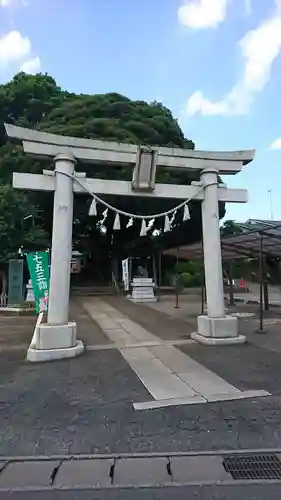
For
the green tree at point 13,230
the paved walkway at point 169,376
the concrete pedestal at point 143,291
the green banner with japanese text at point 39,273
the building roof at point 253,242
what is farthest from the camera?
the concrete pedestal at point 143,291

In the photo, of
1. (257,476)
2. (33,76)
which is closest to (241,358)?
(257,476)

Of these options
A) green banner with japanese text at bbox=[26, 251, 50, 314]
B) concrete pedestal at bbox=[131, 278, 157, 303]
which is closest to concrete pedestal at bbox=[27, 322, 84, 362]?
green banner with japanese text at bbox=[26, 251, 50, 314]

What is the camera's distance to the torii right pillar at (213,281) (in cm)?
737

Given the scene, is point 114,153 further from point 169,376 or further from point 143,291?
point 143,291

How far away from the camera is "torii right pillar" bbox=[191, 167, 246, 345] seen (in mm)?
7367

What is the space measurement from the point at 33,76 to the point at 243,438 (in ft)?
90.5

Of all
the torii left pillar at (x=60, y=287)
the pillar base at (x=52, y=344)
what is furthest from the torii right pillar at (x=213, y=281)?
the pillar base at (x=52, y=344)

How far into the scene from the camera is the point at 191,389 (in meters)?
4.67

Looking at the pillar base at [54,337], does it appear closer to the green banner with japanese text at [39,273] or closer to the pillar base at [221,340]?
the pillar base at [221,340]

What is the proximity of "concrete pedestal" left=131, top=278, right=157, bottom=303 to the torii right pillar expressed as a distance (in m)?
10.7

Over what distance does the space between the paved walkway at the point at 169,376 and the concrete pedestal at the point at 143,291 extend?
947 cm

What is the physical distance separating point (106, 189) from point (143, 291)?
39.4 feet

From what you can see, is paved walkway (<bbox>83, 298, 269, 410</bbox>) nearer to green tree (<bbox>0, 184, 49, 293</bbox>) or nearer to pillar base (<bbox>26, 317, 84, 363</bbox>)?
pillar base (<bbox>26, 317, 84, 363</bbox>)

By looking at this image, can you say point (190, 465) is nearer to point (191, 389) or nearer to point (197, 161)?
point (191, 389)
